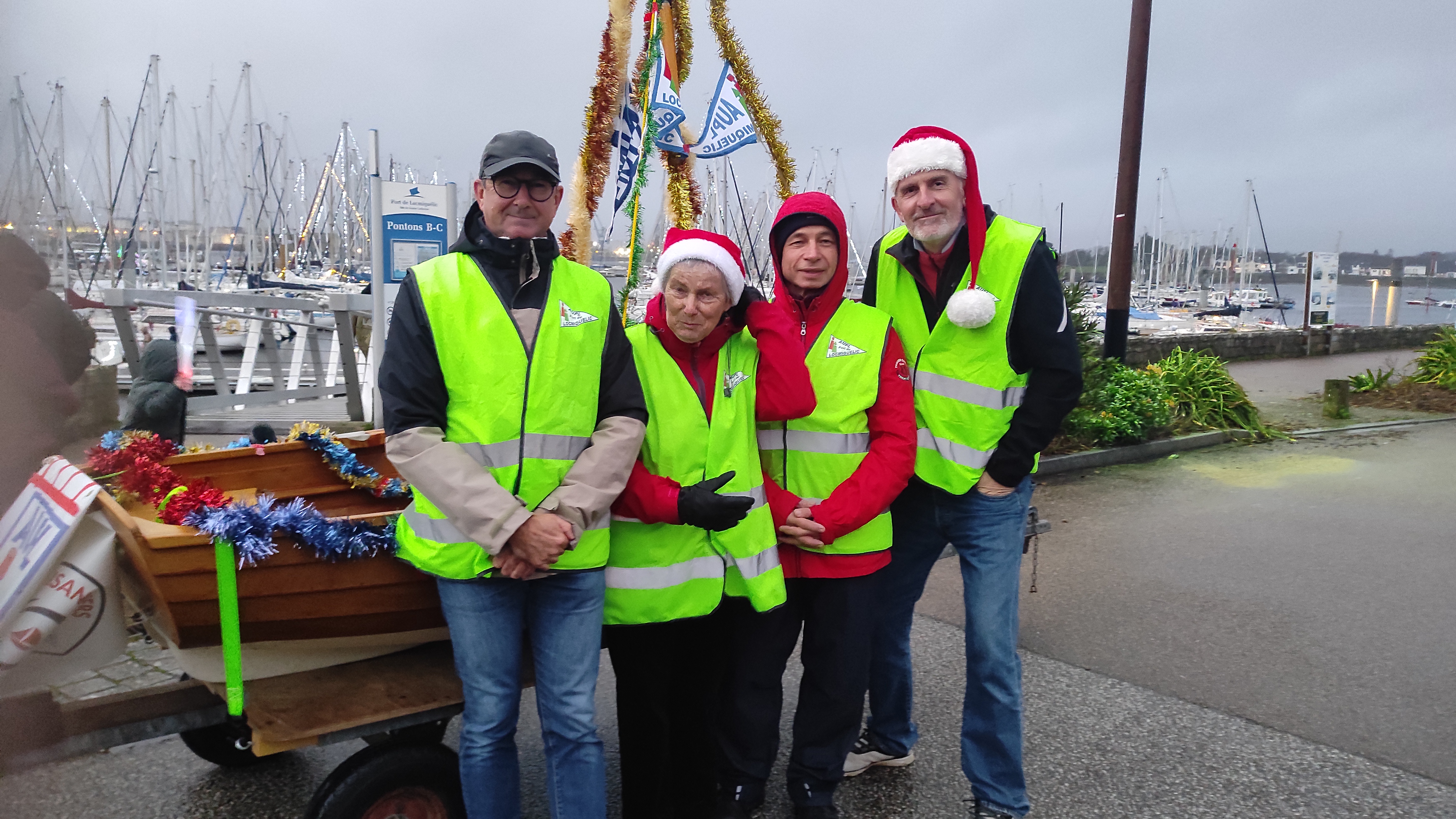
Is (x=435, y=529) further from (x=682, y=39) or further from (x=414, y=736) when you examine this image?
(x=682, y=39)

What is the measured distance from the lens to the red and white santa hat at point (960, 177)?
2.79 m

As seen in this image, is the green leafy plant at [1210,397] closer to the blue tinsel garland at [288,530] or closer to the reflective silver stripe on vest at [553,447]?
the reflective silver stripe on vest at [553,447]

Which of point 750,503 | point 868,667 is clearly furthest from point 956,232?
point 868,667

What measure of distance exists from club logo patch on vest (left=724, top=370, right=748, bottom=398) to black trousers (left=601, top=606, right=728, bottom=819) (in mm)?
718

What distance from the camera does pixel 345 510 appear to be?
129 inches

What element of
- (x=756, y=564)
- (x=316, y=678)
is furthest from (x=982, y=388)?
(x=316, y=678)

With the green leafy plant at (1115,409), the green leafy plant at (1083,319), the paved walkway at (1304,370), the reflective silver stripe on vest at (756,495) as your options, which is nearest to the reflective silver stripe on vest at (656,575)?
the reflective silver stripe on vest at (756,495)

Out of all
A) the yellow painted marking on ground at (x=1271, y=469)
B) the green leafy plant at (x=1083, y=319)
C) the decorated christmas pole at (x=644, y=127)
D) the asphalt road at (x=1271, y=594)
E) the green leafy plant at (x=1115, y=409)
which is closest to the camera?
the asphalt road at (x=1271, y=594)

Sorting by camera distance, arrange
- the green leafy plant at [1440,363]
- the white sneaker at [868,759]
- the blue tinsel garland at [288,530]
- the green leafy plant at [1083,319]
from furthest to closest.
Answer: the green leafy plant at [1440,363]
the green leafy plant at [1083,319]
the white sneaker at [868,759]
the blue tinsel garland at [288,530]

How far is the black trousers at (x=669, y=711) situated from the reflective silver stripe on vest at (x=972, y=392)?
3.32 ft

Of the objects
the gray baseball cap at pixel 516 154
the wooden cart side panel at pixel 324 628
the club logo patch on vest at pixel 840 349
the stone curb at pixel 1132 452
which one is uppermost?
the gray baseball cap at pixel 516 154

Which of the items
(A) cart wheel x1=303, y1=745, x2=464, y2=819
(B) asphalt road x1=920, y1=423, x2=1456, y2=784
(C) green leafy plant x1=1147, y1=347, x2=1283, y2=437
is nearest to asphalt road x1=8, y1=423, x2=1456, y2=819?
(B) asphalt road x1=920, y1=423, x2=1456, y2=784

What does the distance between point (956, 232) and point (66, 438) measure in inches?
107

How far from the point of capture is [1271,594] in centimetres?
514
